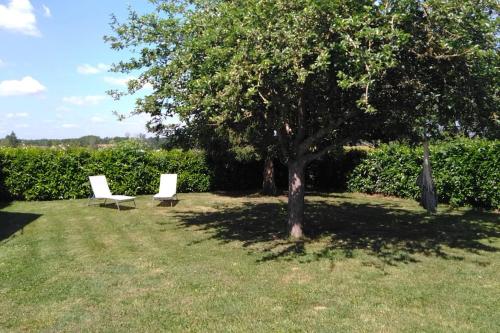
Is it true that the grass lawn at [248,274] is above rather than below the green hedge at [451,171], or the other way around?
below

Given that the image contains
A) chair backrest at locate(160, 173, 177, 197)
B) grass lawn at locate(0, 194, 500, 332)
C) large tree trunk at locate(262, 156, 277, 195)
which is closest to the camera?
grass lawn at locate(0, 194, 500, 332)

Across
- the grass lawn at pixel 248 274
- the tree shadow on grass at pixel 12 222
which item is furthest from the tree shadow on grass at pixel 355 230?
the tree shadow on grass at pixel 12 222

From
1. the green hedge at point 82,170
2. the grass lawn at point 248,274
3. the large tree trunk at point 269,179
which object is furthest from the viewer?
the large tree trunk at point 269,179

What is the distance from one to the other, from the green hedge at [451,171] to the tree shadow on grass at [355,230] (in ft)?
2.91

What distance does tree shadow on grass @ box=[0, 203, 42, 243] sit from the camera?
10.8m

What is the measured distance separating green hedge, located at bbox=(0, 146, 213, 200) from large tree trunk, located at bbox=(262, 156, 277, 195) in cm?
287

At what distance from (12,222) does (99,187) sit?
3659 millimetres

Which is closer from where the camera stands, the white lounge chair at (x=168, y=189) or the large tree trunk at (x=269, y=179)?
the white lounge chair at (x=168, y=189)

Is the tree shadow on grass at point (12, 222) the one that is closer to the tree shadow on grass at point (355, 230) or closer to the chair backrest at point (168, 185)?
the tree shadow on grass at point (355, 230)

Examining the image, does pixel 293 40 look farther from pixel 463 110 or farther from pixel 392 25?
pixel 463 110

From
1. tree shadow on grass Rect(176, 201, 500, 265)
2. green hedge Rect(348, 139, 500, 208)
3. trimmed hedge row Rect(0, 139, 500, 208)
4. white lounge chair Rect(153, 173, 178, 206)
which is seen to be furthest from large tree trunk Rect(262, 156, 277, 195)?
white lounge chair Rect(153, 173, 178, 206)

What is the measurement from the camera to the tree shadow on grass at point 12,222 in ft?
35.4

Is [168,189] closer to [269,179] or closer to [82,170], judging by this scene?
[82,170]

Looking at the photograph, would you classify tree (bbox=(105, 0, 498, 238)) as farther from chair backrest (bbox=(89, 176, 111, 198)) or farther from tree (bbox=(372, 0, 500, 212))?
chair backrest (bbox=(89, 176, 111, 198))
